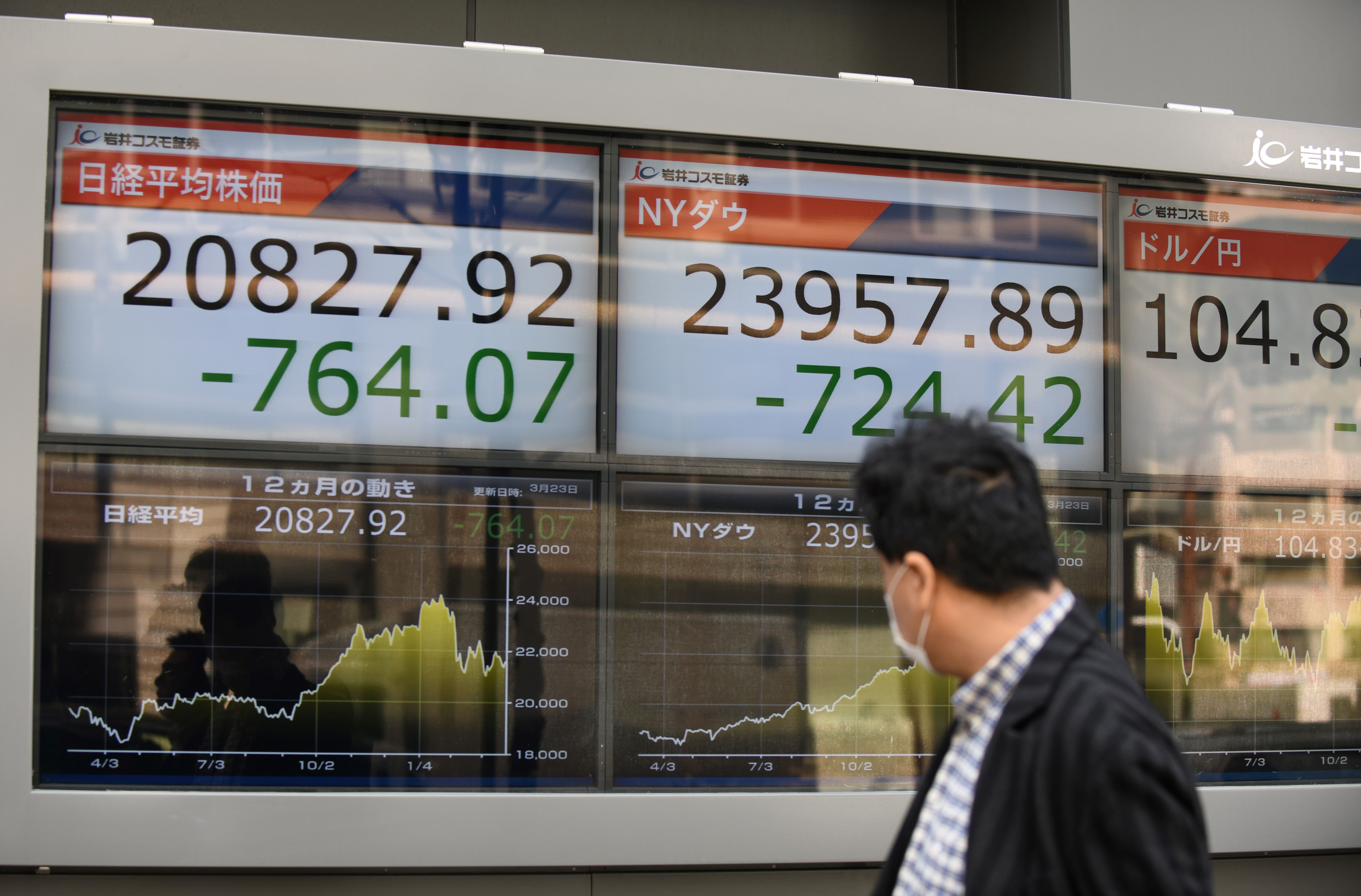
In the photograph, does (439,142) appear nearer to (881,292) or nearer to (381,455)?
(381,455)

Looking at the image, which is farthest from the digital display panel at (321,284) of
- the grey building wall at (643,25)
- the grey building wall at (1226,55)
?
the grey building wall at (1226,55)

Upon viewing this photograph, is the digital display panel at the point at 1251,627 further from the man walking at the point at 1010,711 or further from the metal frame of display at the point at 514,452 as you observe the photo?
the man walking at the point at 1010,711

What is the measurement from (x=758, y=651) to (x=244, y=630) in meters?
1.80

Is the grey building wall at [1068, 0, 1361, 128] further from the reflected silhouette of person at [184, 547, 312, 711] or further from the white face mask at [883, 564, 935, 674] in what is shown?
the reflected silhouette of person at [184, 547, 312, 711]

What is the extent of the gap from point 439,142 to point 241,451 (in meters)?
1.30

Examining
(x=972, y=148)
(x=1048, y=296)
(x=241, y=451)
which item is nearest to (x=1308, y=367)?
Result: (x=1048, y=296)

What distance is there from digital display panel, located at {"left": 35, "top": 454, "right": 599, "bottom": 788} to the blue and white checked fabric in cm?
216

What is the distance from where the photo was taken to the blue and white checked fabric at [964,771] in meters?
1.51

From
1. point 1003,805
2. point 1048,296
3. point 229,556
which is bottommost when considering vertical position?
point 1003,805

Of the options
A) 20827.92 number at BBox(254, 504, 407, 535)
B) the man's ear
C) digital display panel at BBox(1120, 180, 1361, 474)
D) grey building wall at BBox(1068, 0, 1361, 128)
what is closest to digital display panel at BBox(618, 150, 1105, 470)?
digital display panel at BBox(1120, 180, 1361, 474)

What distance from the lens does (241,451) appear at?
3.53 metres

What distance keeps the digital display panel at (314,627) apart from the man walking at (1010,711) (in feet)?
6.91

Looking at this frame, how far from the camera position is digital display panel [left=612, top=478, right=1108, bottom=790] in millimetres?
3676

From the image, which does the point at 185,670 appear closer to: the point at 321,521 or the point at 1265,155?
the point at 321,521
